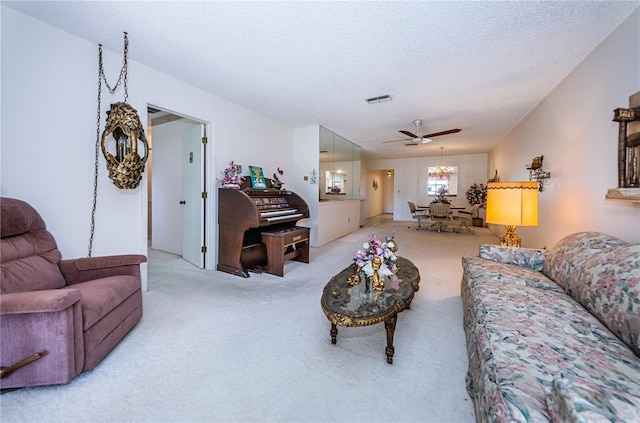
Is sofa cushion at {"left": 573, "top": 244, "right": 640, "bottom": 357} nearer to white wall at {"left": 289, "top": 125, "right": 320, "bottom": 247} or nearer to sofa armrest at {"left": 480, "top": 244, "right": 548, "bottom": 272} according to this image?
sofa armrest at {"left": 480, "top": 244, "right": 548, "bottom": 272}

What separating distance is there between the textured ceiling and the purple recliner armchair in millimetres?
1788

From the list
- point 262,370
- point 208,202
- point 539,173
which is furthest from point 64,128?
point 539,173

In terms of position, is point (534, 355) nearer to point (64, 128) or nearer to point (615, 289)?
point (615, 289)

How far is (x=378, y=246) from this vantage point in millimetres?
2014

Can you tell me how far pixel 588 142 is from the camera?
242 centimetres

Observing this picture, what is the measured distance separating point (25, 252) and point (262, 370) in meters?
1.92

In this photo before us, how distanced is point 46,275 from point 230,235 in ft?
Result: 6.01

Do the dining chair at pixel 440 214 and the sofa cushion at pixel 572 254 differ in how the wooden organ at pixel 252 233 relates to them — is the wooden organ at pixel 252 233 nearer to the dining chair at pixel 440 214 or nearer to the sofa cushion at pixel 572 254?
the sofa cushion at pixel 572 254

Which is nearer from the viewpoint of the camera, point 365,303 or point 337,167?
point 365,303

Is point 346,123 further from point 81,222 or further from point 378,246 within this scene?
point 81,222

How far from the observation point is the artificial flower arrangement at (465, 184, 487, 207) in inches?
321

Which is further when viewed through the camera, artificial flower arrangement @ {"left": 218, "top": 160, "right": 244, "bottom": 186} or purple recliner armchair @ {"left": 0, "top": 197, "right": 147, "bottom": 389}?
artificial flower arrangement @ {"left": 218, "top": 160, "right": 244, "bottom": 186}

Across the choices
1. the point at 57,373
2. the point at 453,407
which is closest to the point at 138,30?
the point at 57,373

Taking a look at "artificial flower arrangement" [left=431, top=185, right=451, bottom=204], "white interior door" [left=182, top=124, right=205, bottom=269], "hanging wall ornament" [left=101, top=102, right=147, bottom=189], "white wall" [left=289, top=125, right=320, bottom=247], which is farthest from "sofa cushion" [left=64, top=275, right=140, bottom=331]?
"artificial flower arrangement" [left=431, top=185, right=451, bottom=204]
